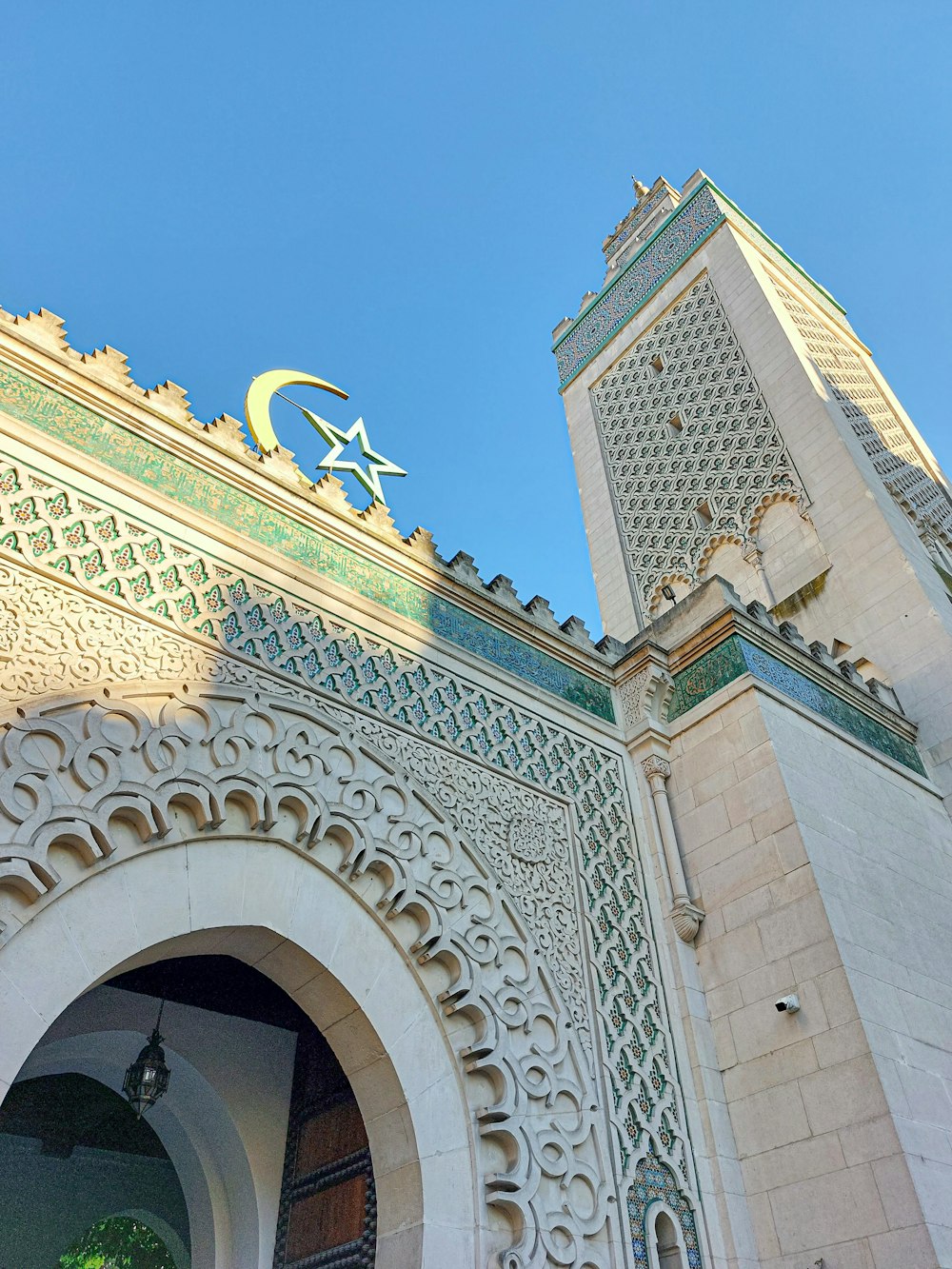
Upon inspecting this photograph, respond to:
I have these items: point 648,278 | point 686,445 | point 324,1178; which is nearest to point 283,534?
point 324,1178

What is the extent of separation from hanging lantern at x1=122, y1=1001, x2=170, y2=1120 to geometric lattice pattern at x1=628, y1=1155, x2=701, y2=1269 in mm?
1471

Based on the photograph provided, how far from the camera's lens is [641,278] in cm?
866

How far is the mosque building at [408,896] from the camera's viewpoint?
2564mm

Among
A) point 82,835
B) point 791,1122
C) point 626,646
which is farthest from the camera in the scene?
point 626,646

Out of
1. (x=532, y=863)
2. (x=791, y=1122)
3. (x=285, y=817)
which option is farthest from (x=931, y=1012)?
(x=285, y=817)

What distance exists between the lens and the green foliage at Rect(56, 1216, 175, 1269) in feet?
15.3

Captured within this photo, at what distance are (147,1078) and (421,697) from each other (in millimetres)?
1481

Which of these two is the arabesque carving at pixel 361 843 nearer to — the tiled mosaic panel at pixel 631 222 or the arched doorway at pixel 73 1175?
the arched doorway at pixel 73 1175

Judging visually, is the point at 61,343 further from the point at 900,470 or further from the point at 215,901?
the point at 900,470

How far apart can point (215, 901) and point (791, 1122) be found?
6.23ft

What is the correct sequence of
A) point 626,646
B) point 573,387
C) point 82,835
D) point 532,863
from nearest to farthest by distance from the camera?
point 82,835, point 532,863, point 626,646, point 573,387

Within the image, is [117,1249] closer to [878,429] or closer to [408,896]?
[408,896]

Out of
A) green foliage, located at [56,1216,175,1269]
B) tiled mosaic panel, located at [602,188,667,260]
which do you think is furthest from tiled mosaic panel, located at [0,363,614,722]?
tiled mosaic panel, located at [602,188,667,260]

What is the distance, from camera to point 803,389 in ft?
21.4
